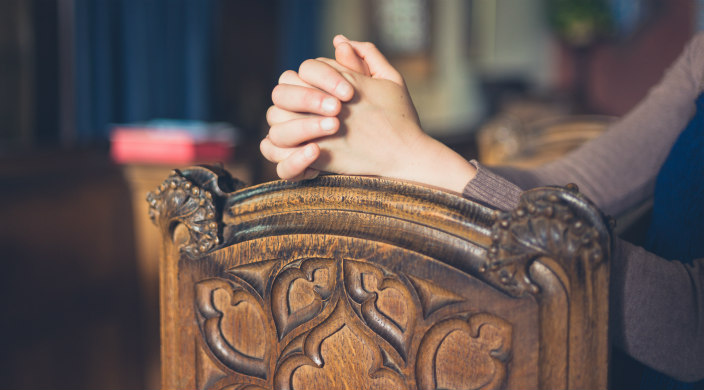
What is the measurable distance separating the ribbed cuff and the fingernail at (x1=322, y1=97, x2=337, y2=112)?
0.45 feet

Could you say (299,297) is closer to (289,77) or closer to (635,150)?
(289,77)

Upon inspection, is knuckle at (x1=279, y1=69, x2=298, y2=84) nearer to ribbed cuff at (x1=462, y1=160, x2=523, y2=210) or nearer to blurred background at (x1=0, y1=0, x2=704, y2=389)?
ribbed cuff at (x1=462, y1=160, x2=523, y2=210)

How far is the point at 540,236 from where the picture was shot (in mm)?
419

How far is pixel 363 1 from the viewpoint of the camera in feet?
19.8

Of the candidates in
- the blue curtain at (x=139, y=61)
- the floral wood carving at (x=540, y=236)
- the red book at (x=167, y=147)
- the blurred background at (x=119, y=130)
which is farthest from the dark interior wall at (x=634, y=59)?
the floral wood carving at (x=540, y=236)

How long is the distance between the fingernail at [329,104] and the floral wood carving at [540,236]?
16cm

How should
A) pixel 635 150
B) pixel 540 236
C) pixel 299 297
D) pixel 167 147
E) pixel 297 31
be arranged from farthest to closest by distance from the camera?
pixel 297 31, pixel 167 147, pixel 635 150, pixel 299 297, pixel 540 236

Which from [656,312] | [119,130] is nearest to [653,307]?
[656,312]

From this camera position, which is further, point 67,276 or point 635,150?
point 67,276

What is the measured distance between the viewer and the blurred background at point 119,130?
158cm

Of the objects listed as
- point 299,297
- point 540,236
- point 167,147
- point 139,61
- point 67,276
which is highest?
point 540,236

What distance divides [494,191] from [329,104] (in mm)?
161

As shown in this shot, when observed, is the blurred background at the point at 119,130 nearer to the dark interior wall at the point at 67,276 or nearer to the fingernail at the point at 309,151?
the dark interior wall at the point at 67,276

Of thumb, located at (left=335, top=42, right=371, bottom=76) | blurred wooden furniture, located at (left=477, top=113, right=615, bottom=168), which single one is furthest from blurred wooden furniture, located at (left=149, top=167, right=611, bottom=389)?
blurred wooden furniture, located at (left=477, top=113, right=615, bottom=168)
